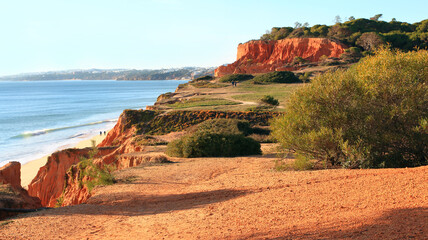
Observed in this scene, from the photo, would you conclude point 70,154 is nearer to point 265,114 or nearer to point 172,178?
point 172,178

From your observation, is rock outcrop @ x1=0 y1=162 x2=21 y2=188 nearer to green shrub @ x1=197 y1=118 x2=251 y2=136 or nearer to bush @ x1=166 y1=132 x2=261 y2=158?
bush @ x1=166 y1=132 x2=261 y2=158

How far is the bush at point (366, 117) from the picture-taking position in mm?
11125

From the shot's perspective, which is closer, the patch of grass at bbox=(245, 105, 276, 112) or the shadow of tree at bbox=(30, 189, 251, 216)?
the shadow of tree at bbox=(30, 189, 251, 216)

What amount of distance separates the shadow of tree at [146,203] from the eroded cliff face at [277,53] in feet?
234

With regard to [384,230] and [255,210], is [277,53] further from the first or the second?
[384,230]

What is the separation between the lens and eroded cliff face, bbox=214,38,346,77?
3221 inches

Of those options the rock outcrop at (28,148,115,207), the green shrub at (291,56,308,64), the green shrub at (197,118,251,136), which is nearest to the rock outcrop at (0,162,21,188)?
the rock outcrop at (28,148,115,207)

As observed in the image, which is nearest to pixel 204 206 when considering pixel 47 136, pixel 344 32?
pixel 47 136

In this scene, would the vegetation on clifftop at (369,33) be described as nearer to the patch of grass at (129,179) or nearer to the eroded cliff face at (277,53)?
the eroded cliff face at (277,53)

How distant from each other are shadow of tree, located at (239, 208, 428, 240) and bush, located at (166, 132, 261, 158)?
11875 mm

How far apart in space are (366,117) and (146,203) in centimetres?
676

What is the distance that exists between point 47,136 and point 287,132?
42941mm

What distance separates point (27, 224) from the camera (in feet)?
28.6

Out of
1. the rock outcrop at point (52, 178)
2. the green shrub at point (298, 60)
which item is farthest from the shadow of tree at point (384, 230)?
the green shrub at point (298, 60)
